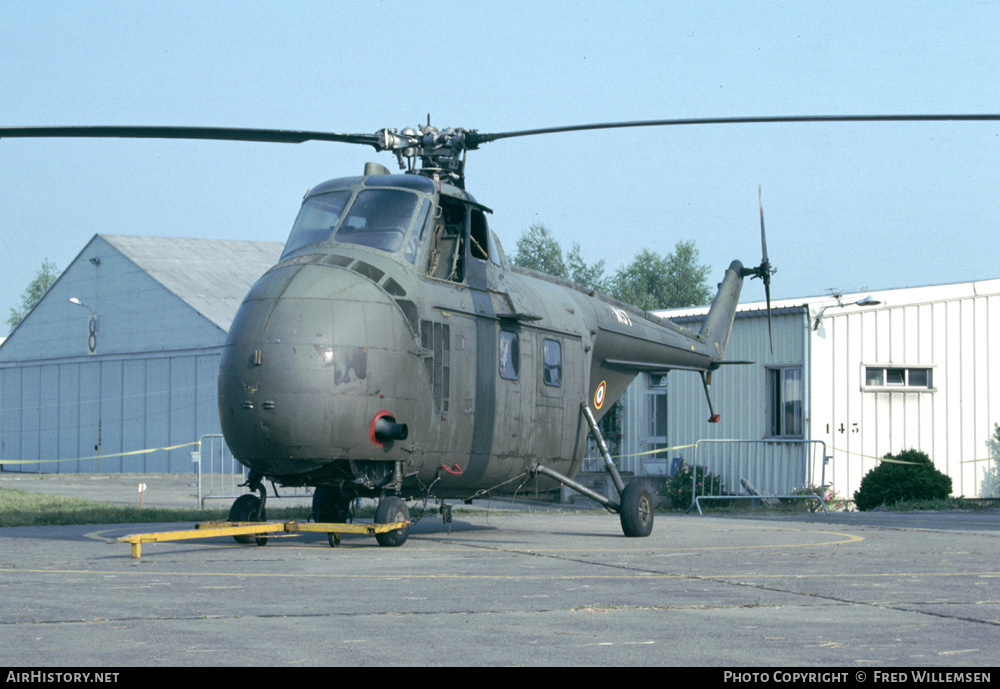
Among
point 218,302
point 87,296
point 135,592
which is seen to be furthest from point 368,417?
point 87,296

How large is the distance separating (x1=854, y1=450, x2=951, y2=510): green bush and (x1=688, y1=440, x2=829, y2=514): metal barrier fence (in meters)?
0.94

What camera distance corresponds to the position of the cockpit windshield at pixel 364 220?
1338cm

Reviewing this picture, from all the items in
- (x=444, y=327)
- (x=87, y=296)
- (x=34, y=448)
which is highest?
(x=87, y=296)

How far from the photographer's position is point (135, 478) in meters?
36.3

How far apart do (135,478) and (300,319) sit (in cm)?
2620

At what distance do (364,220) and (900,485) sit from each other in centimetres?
1591

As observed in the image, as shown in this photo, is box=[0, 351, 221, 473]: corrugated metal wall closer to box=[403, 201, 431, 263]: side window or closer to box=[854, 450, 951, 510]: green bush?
box=[854, 450, 951, 510]: green bush

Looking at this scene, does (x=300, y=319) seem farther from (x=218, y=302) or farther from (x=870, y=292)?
(x=218, y=302)

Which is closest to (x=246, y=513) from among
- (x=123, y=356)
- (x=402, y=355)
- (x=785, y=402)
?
(x=402, y=355)

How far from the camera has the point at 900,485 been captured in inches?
992

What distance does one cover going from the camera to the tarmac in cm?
604

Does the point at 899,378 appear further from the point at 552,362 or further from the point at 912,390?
the point at 552,362

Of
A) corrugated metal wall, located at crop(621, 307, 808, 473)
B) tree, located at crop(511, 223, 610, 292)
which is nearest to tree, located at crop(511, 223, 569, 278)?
tree, located at crop(511, 223, 610, 292)

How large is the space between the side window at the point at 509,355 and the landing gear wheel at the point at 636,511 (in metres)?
2.15
